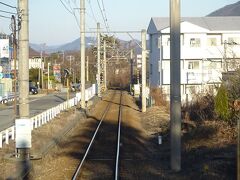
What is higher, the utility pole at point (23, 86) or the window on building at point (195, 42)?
the window on building at point (195, 42)

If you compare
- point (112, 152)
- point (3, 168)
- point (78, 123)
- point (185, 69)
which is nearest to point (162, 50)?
point (185, 69)

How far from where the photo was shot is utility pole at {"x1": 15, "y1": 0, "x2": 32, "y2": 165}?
1423 centimetres

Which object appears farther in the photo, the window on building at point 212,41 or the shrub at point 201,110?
the window on building at point 212,41

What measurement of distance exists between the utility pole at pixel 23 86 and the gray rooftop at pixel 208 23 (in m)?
40.2

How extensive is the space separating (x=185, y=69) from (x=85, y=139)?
99.5 ft

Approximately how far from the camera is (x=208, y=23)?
5631cm

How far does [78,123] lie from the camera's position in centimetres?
2842

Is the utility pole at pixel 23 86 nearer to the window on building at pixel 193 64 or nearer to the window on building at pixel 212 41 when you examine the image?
the window on building at pixel 193 64

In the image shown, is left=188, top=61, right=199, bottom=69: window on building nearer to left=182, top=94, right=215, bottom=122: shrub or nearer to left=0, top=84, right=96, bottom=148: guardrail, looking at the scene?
left=0, top=84, right=96, bottom=148: guardrail

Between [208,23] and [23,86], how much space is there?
145 ft

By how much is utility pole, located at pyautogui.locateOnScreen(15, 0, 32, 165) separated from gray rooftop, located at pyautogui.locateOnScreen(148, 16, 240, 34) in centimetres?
4020

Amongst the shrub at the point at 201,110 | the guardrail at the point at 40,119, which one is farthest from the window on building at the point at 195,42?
the shrub at the point at 201,110

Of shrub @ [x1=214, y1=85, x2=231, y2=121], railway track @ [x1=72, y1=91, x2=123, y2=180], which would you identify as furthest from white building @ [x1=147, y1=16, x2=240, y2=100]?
shrub @ [x1=214, y1=85, x2=231, y2=121]

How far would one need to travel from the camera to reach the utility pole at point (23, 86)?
1423 centimetres
